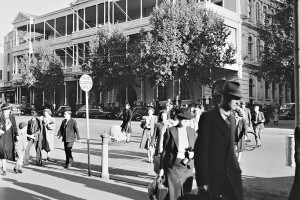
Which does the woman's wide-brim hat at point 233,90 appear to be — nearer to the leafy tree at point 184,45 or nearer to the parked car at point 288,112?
the leafy tree at point 184,45

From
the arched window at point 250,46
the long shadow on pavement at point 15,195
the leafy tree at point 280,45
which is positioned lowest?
the long shadow on pavement at point 15,195

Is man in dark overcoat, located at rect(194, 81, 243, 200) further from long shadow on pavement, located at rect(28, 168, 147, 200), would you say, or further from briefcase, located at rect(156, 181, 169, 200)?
long shadow on pavement, located at rect(28, 168, 147, 200)

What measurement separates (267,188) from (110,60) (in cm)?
2952

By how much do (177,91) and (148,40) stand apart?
31.4 ft

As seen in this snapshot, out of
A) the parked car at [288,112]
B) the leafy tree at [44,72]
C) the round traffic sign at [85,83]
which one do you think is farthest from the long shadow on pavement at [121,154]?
the leafy tree at [44,72]

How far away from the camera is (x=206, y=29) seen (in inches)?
1117

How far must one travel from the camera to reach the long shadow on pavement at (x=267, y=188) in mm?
7059

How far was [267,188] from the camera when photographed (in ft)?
A: 24.8

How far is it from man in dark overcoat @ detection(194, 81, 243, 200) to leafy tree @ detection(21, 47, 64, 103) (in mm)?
42732

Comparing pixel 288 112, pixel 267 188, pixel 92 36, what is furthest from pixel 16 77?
pixel 267 188

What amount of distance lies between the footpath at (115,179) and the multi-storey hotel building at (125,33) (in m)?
20.9

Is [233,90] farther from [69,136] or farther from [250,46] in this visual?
[250,46]

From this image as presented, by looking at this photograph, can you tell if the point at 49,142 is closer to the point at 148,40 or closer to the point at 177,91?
the point at 148,40

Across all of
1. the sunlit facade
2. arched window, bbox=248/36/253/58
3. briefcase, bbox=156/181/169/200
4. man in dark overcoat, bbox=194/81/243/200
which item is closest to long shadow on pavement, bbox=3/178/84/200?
briefcase, bbox=156/181/169/200
